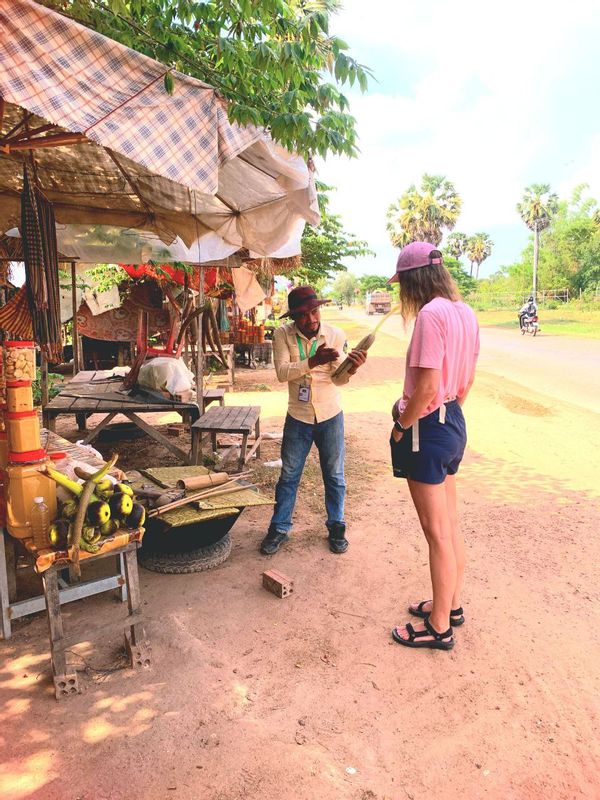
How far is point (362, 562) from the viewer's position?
370 centimetres

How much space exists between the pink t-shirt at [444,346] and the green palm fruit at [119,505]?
56.6 inches

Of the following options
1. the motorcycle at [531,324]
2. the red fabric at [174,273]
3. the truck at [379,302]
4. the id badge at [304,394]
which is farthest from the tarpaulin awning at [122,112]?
the truck at [379,302]

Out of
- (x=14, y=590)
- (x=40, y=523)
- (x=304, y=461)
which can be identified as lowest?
(x=14, y=590)

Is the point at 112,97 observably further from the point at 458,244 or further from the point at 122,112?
the point at 458,244

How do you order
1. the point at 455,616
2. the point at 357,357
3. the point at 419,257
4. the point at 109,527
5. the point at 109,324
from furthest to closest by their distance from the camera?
the point at 109,324
the point at 357,357
the point at 455,616
the point at 419,257
the point at 109,527

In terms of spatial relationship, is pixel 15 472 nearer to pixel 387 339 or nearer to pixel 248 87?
pixel 248 87

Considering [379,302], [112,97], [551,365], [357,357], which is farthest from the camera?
[379,302]

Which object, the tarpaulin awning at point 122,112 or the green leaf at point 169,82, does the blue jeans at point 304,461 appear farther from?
the green leaf at point 169,82

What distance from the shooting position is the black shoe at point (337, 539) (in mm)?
3830

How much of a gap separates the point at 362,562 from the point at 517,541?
4.22ft

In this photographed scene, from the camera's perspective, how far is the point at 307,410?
369 cm

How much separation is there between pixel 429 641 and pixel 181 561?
1.66 meters

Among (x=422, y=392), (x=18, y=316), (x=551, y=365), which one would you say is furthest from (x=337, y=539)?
(x=551, y=365)

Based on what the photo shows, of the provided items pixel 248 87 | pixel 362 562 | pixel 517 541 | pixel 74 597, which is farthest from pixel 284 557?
pixel 248 87
